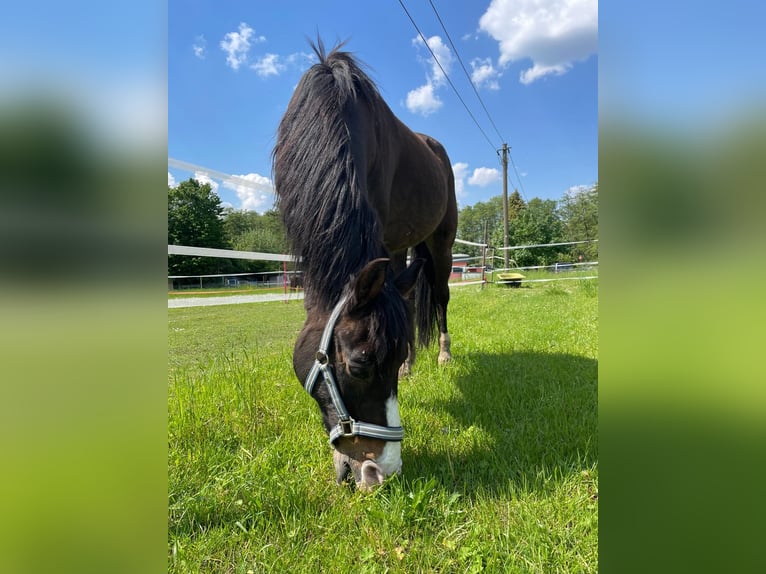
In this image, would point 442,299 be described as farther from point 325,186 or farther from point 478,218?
point 478,218

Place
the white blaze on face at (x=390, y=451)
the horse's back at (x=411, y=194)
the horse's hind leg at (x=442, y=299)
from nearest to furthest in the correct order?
the white blaze on face at (x=390, y=451) < the horse's back at (x=411, y=194) < the horse's hind leg at (x=442, y=299)

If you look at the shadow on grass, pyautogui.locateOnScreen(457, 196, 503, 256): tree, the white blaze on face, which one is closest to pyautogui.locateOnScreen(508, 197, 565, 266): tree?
pyautogui.locateOnScreen(457, 196, 503, 256): tree

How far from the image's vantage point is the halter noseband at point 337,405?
5.17 feet

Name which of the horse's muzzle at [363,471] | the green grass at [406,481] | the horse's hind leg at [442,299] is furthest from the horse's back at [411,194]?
the horse's muzzle at [363,471]

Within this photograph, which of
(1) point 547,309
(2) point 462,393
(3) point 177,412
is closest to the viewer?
(3) point 177,412

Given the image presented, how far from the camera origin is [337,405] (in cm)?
160

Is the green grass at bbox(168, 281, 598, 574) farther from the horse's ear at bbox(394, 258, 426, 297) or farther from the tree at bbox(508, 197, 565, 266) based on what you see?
the tree at bbox(508, 197, 565, 266)

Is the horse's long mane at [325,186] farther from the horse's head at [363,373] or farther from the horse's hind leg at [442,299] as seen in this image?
the horse's hind leg at [442,299]

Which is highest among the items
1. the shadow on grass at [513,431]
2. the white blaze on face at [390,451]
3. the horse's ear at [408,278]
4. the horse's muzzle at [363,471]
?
the horse's ear at [408,278]

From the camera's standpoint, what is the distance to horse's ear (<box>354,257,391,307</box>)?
4.93 feet
